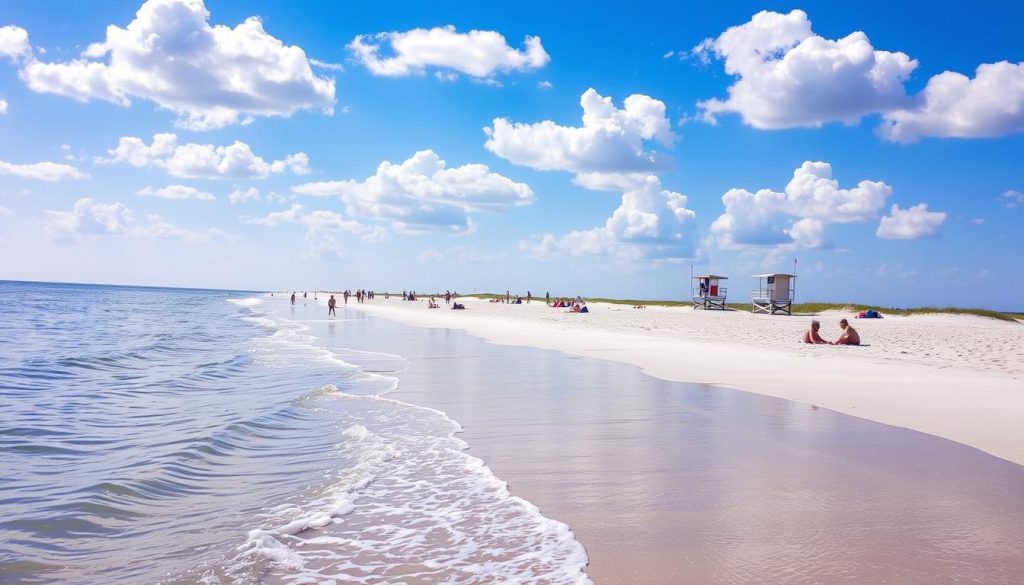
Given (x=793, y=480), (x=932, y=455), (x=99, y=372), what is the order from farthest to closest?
(x=99, y=372) < (x=932, y=455) < (x=793, y=480)

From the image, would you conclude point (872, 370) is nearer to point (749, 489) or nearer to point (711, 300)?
point (749, 489)

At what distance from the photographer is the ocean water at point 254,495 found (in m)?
4.31

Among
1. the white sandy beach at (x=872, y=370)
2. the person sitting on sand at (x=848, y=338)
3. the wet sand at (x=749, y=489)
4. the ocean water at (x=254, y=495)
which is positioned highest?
the person sitting on sand at (x=848, y=338)

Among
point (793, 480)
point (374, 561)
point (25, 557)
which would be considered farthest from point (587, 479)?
point (25, 557)

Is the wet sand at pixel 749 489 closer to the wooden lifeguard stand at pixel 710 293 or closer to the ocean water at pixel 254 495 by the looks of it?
the ocean water at pixel 254 495

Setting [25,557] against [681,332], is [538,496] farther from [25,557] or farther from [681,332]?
[681,332]

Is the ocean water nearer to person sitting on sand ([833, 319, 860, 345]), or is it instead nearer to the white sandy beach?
the white sandy beach

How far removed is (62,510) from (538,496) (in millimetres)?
4307

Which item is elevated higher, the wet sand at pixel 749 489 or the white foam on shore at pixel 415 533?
the wet sand at pixel 749 489

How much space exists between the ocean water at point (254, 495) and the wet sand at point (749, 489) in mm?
512

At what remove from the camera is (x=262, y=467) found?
698 cm

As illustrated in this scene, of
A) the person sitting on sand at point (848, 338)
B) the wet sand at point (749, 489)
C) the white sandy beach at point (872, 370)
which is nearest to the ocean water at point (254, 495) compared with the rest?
the wet sand at point (749, 489)

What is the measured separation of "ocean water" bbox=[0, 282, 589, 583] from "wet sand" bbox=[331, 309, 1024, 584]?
51 cm

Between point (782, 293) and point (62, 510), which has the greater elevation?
→ point (782, 293)
